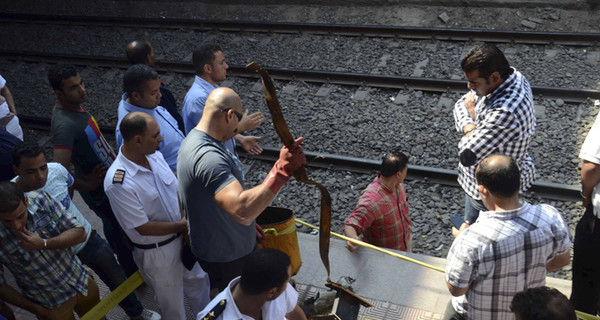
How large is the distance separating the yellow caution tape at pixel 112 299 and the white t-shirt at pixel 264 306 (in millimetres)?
1330

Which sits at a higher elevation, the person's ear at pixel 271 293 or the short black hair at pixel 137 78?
the short black hair at pixel 137 78

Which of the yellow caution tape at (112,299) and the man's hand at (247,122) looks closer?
the man's hand at (247,122)

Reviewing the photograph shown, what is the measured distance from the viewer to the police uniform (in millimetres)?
3785

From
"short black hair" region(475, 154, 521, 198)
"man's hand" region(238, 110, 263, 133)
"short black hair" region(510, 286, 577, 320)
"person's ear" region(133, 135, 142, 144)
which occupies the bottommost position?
"short black hair" region(510, 286, 577, 320)

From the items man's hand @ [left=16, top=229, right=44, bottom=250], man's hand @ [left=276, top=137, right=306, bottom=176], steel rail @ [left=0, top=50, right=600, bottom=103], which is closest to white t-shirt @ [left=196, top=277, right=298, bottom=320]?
man's hand @ [left=276, top=137, right=306, bottom=176]

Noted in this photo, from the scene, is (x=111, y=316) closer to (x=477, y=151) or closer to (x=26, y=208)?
(x=26, y=208)

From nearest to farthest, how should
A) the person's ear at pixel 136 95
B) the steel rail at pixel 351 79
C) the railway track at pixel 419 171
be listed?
the person's ear at pixel 136 95 < the railway track at pixel 419 171 < the steel rail at pixel 351 79

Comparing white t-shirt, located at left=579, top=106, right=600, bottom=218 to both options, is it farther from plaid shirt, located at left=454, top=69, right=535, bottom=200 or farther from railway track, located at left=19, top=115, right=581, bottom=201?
railway track, located at left=19, top=115, right=581, bottom=201

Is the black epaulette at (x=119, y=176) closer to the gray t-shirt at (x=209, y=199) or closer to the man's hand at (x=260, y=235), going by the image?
the gray t-shirt at (x=209, y=199)

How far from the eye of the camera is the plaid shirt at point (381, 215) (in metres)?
4.51

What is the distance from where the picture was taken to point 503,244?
2.95 meters

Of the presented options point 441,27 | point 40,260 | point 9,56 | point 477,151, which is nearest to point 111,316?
point 40,260

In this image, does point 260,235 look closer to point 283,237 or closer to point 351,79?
point 283,237

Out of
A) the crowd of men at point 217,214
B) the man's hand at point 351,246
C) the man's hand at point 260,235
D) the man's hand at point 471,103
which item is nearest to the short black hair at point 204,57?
the crowd of men at point 217,214
